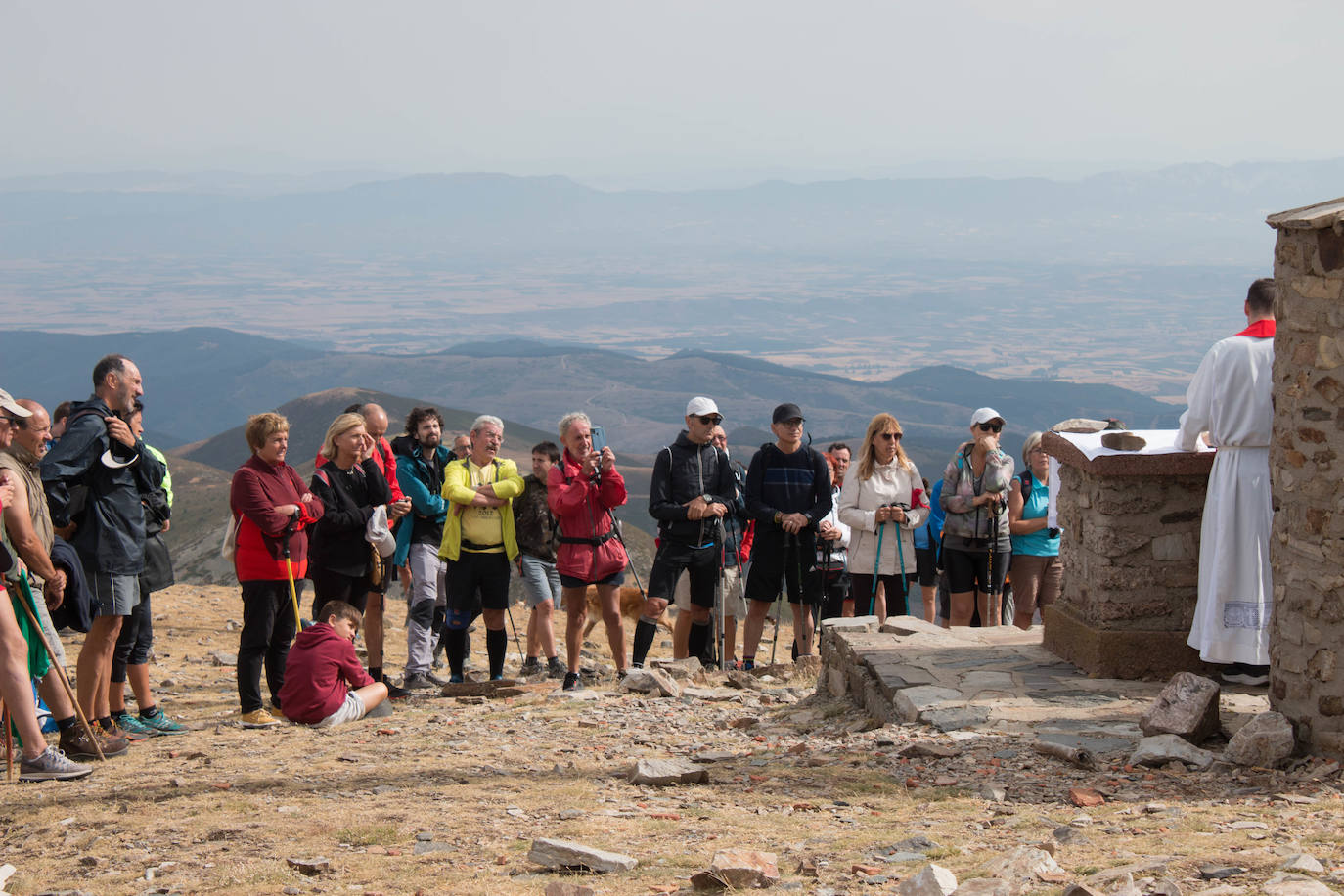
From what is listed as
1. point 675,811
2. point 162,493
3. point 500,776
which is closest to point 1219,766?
point 675,811

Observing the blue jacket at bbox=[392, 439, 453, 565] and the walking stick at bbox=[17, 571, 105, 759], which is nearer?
the walking stick at bbox=[17, 571, 105, 759]

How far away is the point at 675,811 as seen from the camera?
17.1ft

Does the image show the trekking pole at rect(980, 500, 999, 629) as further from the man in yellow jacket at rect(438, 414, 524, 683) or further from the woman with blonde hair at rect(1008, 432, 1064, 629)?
the man in yellow jacket at rect(438, 414, 524, 683)

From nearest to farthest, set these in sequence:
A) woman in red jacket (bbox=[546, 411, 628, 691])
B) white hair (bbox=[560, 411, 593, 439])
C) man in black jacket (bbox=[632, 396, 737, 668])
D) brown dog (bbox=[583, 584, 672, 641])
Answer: woman in red jacket (bbox=[546, 411, 628, 691]), white hair (bbox=[560, 411, 593, 439]), man in black jacket (bbox=[632, 396, 737, 668]), brown dog (bbox=[583, 584, 672, 641])

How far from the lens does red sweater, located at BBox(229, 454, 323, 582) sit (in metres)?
7.51

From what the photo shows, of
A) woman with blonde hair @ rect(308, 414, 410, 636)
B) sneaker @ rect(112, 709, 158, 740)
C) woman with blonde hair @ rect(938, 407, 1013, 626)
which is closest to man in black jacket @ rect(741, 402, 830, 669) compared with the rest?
woman with blonde hair @ rect(938, 407, 1013, 626)

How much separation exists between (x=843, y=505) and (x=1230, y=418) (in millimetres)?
3827

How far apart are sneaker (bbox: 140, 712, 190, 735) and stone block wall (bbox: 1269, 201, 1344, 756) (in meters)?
6.14

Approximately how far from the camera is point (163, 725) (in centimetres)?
756

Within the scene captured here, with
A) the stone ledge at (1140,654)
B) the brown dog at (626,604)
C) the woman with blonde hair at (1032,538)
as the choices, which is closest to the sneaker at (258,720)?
the brown dog at (626,604)

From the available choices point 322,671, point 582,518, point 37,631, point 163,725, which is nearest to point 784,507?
point 582,518

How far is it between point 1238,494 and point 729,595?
4.46m

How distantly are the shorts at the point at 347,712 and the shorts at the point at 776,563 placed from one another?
3170mm

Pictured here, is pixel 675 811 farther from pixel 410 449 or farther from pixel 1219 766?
pixel 410 449
